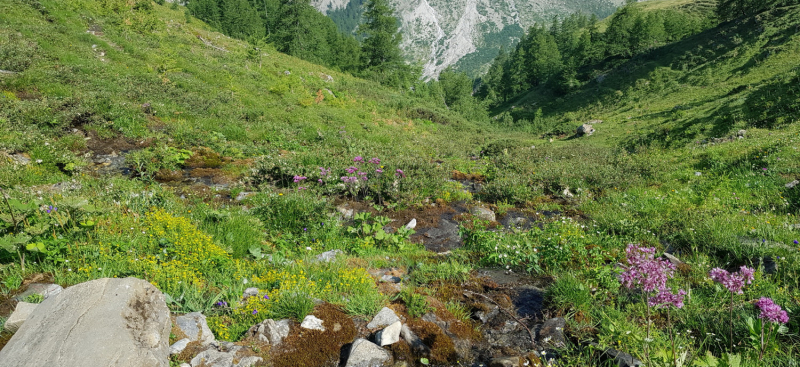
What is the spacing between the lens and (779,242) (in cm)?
559

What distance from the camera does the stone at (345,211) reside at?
9547 millimetres

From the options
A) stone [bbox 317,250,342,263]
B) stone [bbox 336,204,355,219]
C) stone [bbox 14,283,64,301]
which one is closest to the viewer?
stone [bbox 14,283,64,301]

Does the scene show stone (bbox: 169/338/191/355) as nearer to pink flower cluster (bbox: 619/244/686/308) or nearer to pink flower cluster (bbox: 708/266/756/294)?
pink flower cluster (bbox: 619/244/686/308)

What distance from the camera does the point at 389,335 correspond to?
12.9ft

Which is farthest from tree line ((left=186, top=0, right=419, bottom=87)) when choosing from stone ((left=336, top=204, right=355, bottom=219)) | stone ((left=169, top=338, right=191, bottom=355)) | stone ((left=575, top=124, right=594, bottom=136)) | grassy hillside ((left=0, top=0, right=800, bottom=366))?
stone ((left=169, top=338, right=191, bottom=355))

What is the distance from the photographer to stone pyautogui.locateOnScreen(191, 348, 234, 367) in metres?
3.34

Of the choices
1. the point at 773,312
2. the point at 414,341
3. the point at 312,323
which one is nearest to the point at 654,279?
the point at 773,312

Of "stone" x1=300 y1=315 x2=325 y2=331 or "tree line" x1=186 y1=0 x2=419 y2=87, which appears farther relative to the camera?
"tree line" x1=186 y1=0 x2=419 y2=87

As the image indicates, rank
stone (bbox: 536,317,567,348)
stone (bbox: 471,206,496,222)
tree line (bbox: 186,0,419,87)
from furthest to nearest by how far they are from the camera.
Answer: tree line (bbox: 186,0,419,87), stone (bbox: 471,206,496,222), stone (bbox: 536,317,567,348)

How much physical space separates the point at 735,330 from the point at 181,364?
599 cm

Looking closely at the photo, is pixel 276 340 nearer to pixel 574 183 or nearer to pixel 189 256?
pixel 189 256

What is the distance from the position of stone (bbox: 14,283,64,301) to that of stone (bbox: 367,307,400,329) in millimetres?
3736

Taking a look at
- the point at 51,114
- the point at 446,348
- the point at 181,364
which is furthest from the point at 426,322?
the point at 51,114

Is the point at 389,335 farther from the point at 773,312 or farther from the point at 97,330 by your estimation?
the point at 773,312
